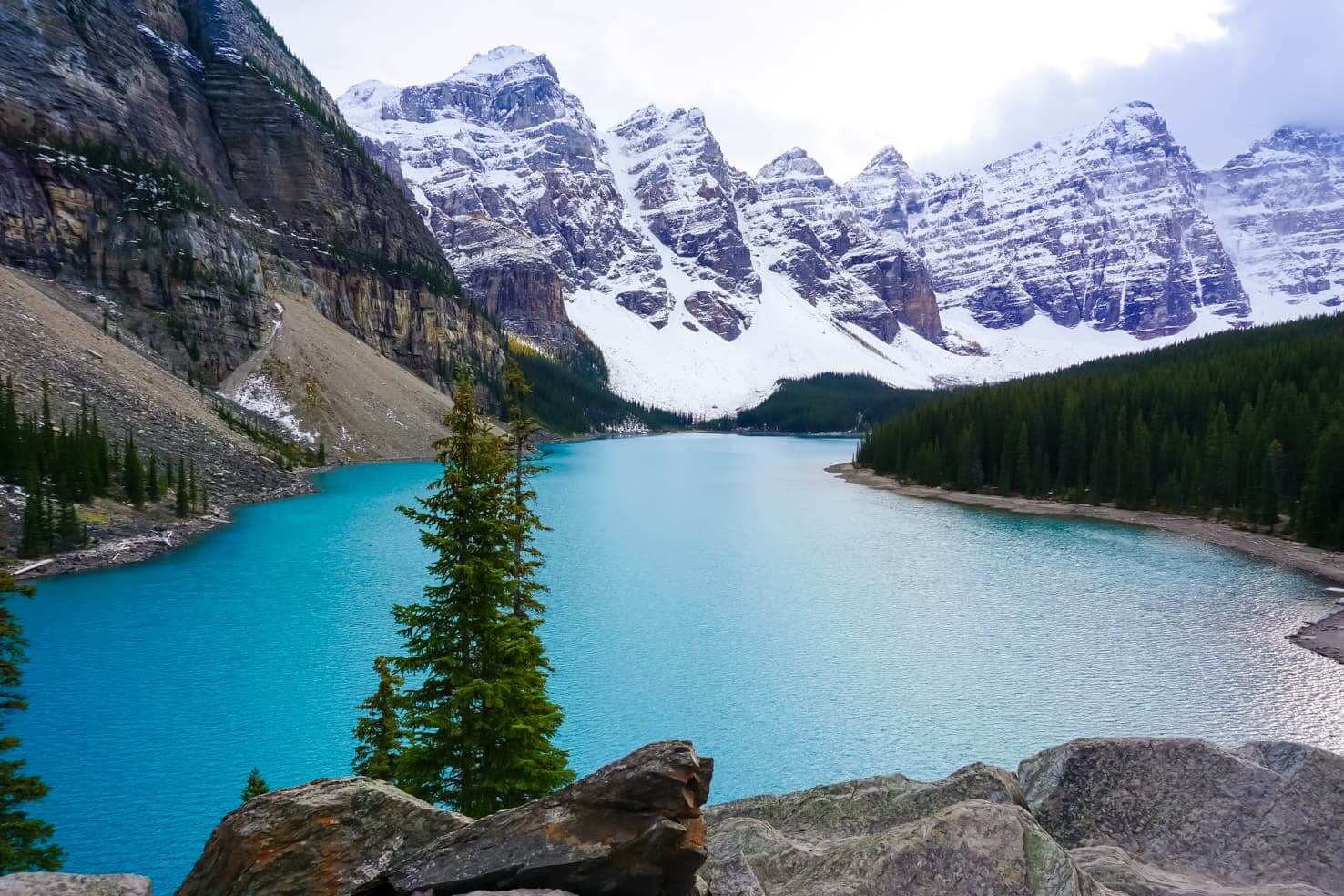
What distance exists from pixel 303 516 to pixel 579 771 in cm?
4338

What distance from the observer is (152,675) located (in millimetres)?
23938

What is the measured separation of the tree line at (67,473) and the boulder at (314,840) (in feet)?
130

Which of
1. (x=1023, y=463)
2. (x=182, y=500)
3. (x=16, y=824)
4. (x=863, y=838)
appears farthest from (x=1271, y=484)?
(x=182, y=500)

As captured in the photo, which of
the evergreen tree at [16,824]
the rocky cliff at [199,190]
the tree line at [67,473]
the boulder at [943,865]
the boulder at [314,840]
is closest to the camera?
the boulder at [943,865]

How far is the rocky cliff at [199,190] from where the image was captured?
78188 mm

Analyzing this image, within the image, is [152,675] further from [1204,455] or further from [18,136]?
[18,136]

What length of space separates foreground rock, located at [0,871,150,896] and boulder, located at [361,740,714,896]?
5.41ft

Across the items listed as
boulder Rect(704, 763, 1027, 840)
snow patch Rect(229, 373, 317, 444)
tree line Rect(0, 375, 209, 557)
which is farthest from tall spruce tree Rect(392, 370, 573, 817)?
snow patch Rect(229, 373, 317, 444)

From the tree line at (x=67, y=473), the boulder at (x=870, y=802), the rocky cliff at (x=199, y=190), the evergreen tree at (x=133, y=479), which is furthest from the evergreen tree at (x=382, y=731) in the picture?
the rocky cliff at (x=199, y=190)

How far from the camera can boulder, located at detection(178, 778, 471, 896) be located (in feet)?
19.6

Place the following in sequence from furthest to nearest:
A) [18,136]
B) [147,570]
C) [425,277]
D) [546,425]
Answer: [546,425], [425,277], [18,136], [147,570]

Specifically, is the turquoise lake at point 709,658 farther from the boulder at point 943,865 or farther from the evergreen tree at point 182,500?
the boulder at point 943,865

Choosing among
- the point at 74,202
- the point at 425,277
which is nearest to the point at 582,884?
the point at 74,202

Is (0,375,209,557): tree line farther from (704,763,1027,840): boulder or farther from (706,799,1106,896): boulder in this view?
(706,799,1106,896): boulder
